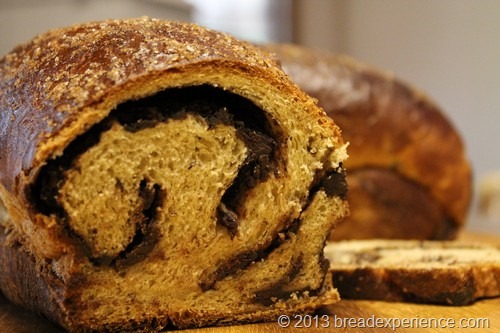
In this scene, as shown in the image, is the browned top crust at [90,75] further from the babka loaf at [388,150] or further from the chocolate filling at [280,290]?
the babka loaf at [388,150]

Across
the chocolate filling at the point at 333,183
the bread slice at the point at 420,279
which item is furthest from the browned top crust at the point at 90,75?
the bread slice at the point at 420,279

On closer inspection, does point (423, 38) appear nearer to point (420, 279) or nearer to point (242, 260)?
point (420, 279)

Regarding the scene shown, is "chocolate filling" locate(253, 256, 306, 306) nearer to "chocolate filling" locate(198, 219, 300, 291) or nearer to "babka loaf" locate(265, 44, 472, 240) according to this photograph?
"chocolate filling" locate(198, 219, 300, 291)

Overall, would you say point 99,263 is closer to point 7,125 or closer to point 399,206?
point 7,125

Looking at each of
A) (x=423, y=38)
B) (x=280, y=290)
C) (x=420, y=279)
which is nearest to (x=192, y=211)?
(x=280, y=290)

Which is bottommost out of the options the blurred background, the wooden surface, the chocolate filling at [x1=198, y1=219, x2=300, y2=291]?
the wooden surface

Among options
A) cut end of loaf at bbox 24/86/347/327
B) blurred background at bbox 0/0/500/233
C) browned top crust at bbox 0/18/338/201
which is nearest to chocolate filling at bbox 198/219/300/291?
cut end of loaf at bbox 24/86/347/327

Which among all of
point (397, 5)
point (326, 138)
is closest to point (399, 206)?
point (326, 138)
